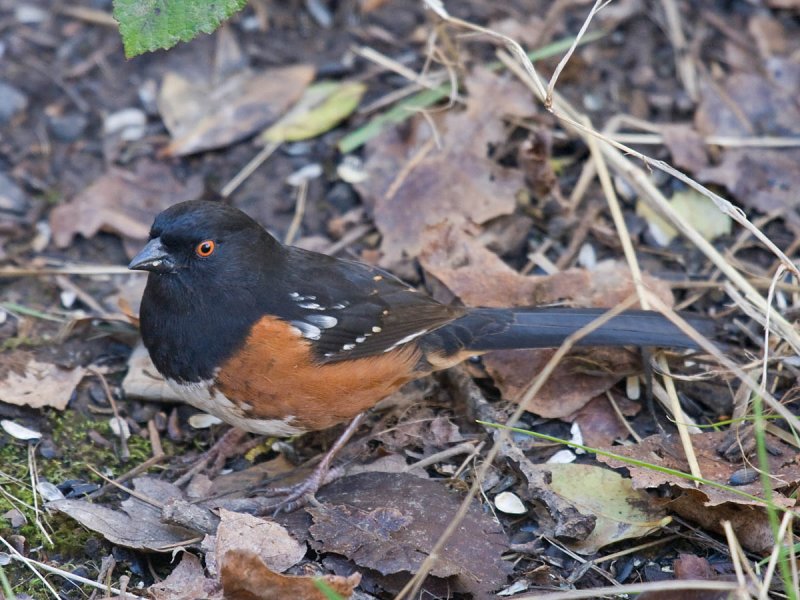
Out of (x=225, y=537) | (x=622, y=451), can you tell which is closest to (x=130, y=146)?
(x=225, y=537)

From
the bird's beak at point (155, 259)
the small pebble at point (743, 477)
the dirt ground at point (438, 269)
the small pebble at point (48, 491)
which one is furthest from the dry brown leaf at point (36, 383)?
the small pebble at point (743, 477)

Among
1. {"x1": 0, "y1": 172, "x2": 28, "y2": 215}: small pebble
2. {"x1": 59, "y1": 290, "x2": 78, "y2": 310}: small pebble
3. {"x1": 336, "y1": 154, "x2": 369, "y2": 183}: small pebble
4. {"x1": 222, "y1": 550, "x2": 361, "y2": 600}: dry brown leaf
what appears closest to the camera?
{"x1": 222, "y1": 550, "x2": 361, "y2": 600}: dry brown leaf

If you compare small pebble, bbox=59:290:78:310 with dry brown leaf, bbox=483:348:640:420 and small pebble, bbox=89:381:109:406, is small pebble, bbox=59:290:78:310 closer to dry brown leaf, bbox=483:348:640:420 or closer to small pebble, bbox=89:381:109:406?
small pebble, bbox=89:381:109:406

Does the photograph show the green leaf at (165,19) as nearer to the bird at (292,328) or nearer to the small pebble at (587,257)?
the bird at (292,328)

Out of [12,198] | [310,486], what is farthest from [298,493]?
[12,198]

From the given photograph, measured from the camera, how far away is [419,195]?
13.2 ft

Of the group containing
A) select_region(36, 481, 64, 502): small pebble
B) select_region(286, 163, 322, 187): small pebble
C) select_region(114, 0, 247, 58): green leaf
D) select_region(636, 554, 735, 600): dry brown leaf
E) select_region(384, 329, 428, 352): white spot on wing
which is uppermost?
select_region(114, 0, 247, 58): green leaf

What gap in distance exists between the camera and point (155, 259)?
2.96m

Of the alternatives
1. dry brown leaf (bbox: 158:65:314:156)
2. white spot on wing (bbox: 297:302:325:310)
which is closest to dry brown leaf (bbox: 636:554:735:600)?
white spot on wing (bbox: 297:302:325:310)

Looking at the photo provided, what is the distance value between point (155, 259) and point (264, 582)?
104cm

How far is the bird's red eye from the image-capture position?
9.84ft

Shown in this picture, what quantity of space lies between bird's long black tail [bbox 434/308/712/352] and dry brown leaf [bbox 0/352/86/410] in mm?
1263

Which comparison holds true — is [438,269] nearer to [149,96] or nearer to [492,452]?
[492,452]

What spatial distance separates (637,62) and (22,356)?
2.95 meters
